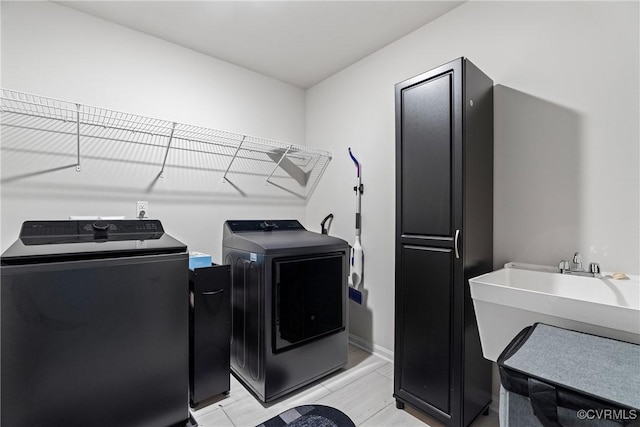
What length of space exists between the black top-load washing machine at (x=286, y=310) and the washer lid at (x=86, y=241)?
515 mm

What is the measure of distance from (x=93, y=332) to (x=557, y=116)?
8.18 feet

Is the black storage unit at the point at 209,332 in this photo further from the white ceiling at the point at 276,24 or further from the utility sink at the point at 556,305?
the white ceiling at the point at 276,24

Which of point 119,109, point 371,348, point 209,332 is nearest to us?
point 209,332

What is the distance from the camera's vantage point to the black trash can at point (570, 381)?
33.9 inches

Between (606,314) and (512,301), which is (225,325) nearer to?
(512,301)

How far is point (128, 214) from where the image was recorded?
2.13 metres

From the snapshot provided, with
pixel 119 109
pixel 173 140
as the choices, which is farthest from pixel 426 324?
pixel 119 109

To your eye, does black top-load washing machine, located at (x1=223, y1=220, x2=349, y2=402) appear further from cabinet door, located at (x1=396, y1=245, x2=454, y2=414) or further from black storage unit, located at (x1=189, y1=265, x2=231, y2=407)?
cabinet door, located at (x1=396, y1=245, x2=454, y2=414)

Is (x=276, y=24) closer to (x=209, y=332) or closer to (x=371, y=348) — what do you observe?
(x=209, y=332)

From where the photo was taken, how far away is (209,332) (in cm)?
182

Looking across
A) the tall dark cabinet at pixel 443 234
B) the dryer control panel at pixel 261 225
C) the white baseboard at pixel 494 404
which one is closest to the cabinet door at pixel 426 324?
the tall dark cabinet at pixel 443 234

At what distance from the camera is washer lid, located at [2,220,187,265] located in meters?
1.27

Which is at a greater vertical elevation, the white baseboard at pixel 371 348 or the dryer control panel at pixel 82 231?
the dryer control panel at pixel 82 231

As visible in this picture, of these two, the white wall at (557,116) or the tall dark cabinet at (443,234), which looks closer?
the white wall at (557,116)
